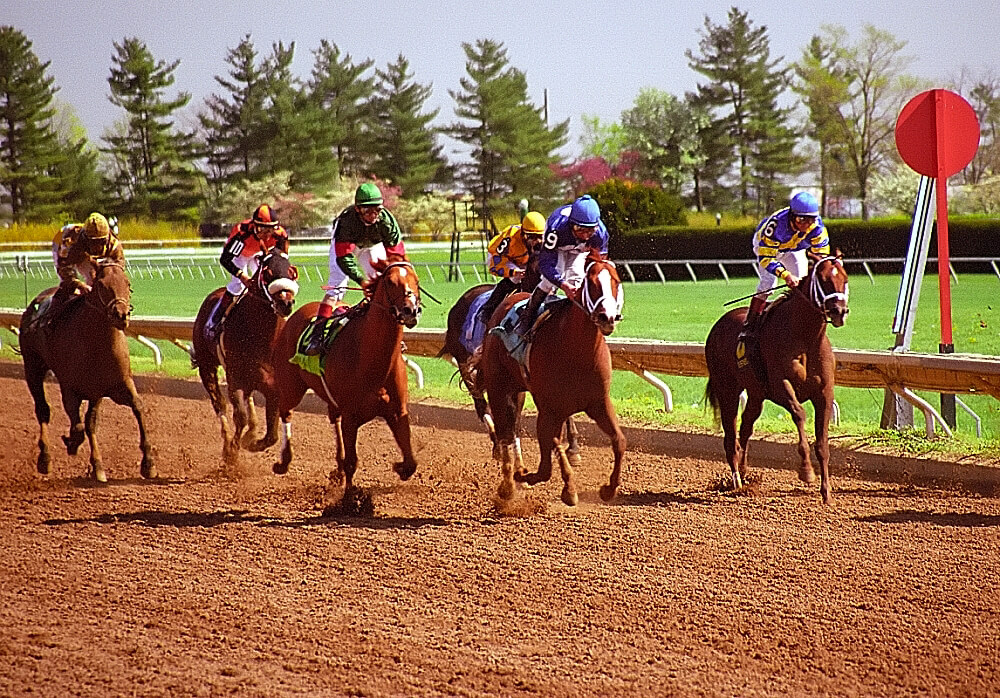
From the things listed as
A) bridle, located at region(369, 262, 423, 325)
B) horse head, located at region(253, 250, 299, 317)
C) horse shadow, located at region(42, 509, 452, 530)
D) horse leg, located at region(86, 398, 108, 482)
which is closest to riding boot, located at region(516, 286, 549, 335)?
bridle, located at region(369, 262, 423, 325)

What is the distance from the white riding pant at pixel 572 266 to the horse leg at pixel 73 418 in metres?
3.75

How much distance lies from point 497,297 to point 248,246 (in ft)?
6.86

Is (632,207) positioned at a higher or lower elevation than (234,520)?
higher

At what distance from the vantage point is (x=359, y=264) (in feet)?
24.4

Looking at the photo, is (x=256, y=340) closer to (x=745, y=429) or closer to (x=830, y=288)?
(x=745, y=429)

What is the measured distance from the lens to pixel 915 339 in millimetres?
12789

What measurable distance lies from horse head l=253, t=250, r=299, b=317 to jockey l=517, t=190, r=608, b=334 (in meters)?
2.33

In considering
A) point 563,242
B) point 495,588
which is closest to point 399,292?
point 563,242

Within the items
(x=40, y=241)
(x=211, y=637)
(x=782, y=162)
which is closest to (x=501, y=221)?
(x=782, y=162)

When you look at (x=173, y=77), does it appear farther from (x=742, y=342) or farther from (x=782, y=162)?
(x=742, y=342)

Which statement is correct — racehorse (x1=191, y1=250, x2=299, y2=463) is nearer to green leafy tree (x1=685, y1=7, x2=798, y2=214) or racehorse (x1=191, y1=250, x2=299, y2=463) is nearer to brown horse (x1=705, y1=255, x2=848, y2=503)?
brown horse (x1=705, y1=255, x2=848, y2=503)

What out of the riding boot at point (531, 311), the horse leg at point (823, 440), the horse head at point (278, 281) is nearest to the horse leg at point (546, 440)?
the riding boot at point (531, 311)

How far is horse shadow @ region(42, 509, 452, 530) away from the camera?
679 cm

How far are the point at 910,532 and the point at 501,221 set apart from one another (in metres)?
19.1
